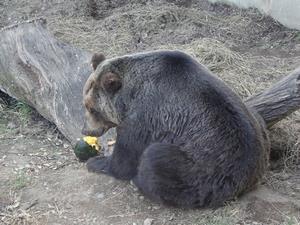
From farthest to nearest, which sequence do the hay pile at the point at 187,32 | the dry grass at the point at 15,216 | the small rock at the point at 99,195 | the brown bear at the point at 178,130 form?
1. the hay pile at the point at 187,32
2. the small rock at the point at 99,195
3. the dry grass at the point at 15,216
4. the brown bear at the point at 178,130

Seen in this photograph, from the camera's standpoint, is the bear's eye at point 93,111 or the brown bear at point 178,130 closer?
the brown bear at point 178,130

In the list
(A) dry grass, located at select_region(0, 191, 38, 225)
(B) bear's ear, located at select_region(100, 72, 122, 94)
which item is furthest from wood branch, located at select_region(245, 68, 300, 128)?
(A) dry grass, located at select_region(0, 191, 38, 225)

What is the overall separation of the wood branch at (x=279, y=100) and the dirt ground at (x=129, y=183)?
39 centimetres

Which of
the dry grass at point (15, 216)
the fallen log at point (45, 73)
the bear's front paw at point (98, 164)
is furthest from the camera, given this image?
the fallen log at point (45, 73)

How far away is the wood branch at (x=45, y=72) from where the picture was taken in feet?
21.9

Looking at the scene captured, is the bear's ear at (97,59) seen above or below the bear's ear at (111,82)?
above

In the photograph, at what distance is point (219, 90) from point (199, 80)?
19cm

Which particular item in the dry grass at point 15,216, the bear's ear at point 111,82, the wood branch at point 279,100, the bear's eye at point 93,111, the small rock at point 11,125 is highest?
the bear's ear at point 111,82

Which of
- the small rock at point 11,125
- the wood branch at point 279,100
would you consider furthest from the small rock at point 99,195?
the small rock at point 11,125

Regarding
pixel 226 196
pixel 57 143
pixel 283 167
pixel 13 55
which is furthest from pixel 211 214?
pixel 13 55

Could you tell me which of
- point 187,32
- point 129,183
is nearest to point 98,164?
point 129,183

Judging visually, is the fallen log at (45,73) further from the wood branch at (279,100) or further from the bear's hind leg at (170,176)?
the wood branch at (279,100)

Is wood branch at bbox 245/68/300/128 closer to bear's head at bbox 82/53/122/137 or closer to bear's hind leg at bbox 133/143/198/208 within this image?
bear's hind leg at bbox 133/143/198/208

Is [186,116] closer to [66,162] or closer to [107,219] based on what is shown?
[107,219]
